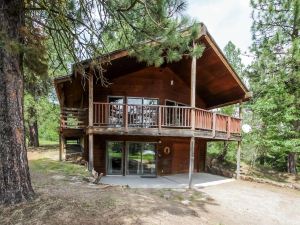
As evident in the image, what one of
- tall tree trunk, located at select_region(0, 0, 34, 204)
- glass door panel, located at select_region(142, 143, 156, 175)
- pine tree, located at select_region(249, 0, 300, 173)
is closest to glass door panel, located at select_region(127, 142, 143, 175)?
glass door panel, located at select_region(142, 143, 156, 175)

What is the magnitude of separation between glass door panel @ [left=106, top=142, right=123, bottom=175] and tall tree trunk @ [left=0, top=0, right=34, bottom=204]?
8.19 metres

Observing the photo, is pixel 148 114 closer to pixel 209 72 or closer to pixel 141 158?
pixel 141 158

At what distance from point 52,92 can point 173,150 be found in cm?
1491

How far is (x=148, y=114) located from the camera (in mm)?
12789

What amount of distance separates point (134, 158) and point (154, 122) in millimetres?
2470

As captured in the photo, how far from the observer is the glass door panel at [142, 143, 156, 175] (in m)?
14.2

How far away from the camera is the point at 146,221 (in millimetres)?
5668

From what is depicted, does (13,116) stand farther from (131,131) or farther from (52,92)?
(52,92)

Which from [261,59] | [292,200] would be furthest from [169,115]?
[261,59]

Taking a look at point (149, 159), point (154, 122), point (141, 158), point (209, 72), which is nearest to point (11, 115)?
point (154, 122)

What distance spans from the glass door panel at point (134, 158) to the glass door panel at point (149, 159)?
0.67 feet

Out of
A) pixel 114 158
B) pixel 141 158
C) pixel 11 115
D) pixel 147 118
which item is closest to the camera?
pixel 11 115

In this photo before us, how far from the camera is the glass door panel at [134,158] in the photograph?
14.1 meters

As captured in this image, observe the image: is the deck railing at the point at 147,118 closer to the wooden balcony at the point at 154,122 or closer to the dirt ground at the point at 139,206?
the wooden balcony at the point at 154,122
